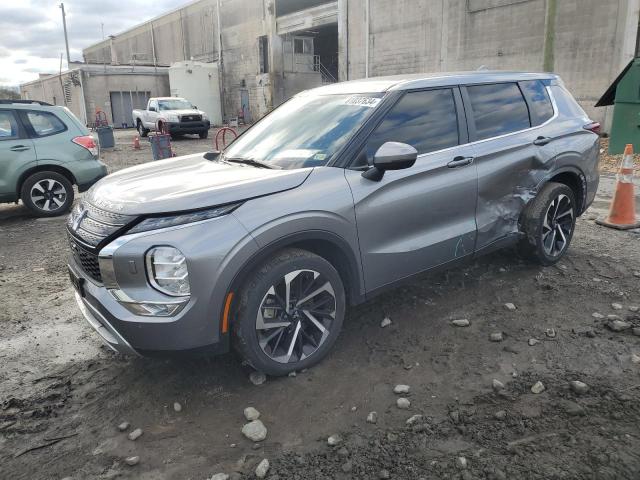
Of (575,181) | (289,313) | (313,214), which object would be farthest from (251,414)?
(575,181)

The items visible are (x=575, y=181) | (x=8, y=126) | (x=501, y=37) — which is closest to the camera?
(x=575, y=181)

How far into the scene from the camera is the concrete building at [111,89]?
112ft

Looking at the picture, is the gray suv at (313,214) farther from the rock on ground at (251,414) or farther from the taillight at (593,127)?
the taillight at (593,127)

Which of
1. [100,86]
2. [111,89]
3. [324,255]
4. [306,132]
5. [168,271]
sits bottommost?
[324,255]

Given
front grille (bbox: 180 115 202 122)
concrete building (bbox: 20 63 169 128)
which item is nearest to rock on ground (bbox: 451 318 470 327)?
front grille (bbox: 180 115 202 122)

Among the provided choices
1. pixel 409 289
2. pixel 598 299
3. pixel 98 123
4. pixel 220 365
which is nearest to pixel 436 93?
pixel 409 289

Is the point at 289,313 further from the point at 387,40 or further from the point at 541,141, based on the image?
the point at 387,40

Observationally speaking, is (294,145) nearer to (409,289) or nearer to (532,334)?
(409,289)

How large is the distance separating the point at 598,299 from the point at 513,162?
4.30ft

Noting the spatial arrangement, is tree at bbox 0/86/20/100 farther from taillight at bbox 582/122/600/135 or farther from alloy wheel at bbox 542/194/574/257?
alloy wheel at bbox 542/194/574/257

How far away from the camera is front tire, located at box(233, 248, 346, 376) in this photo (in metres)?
2.81

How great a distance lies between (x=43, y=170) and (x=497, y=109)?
6512 mm

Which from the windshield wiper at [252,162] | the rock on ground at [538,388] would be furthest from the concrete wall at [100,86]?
the rock on ground at [538,388]

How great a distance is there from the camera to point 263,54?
32969mm
